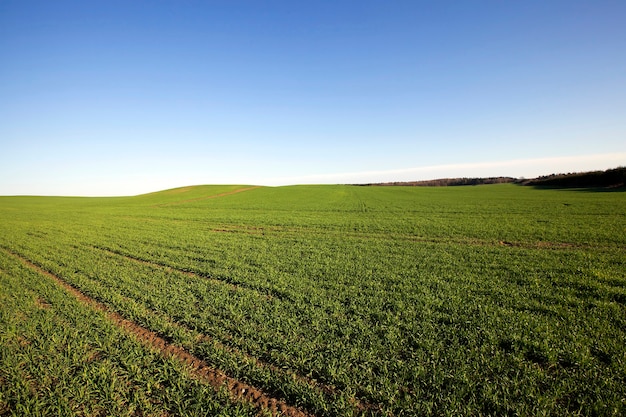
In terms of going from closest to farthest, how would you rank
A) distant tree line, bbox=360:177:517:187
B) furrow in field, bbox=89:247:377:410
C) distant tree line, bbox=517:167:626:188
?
furrow in field, bbox=89:247:377:410 → distant tree line, bbox=517:167:626:188 → distant tree line, bbox=360:177:517:187

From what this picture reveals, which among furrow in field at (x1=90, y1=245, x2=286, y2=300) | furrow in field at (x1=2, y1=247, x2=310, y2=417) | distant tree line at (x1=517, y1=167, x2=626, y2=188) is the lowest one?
furrow in field at (x1=2, y1=247, x2=310, y2=417)

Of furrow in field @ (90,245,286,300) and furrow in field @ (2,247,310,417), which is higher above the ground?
furrow in field @ (90,245,286,300)

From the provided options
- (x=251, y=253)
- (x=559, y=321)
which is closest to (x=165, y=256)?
(x=251, y=253)

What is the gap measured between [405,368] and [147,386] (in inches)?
210

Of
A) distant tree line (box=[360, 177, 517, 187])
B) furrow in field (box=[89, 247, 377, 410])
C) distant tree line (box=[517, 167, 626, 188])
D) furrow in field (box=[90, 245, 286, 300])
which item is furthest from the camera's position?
distant tree line (box=[360, 177, 517, 187])

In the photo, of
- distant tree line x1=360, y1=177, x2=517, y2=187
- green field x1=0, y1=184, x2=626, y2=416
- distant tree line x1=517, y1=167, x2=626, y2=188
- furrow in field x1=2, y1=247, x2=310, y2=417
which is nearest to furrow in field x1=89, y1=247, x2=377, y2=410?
green field x1=0, y1=184, x2=626, y2=416

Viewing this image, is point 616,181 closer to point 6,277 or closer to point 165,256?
point 165,256

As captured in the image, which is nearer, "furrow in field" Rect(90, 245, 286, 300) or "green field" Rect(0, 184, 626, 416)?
"green field" Rect(0, 184, 626, 416)

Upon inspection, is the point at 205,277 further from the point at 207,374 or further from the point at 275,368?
the point at 275,368

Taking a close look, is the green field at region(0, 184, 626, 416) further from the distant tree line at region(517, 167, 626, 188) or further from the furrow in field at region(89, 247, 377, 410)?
the distant tree line at region(517, 167, 626, 188)

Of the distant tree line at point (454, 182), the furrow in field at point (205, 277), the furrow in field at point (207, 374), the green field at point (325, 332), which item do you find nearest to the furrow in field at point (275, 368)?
the green field at point (325, 332)

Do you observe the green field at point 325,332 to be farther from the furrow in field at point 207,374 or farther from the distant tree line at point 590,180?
the distant tree line at point 590,180

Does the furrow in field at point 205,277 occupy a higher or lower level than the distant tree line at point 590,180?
lower

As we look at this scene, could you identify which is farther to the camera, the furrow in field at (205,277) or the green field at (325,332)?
the furrow in field at (205,277)
